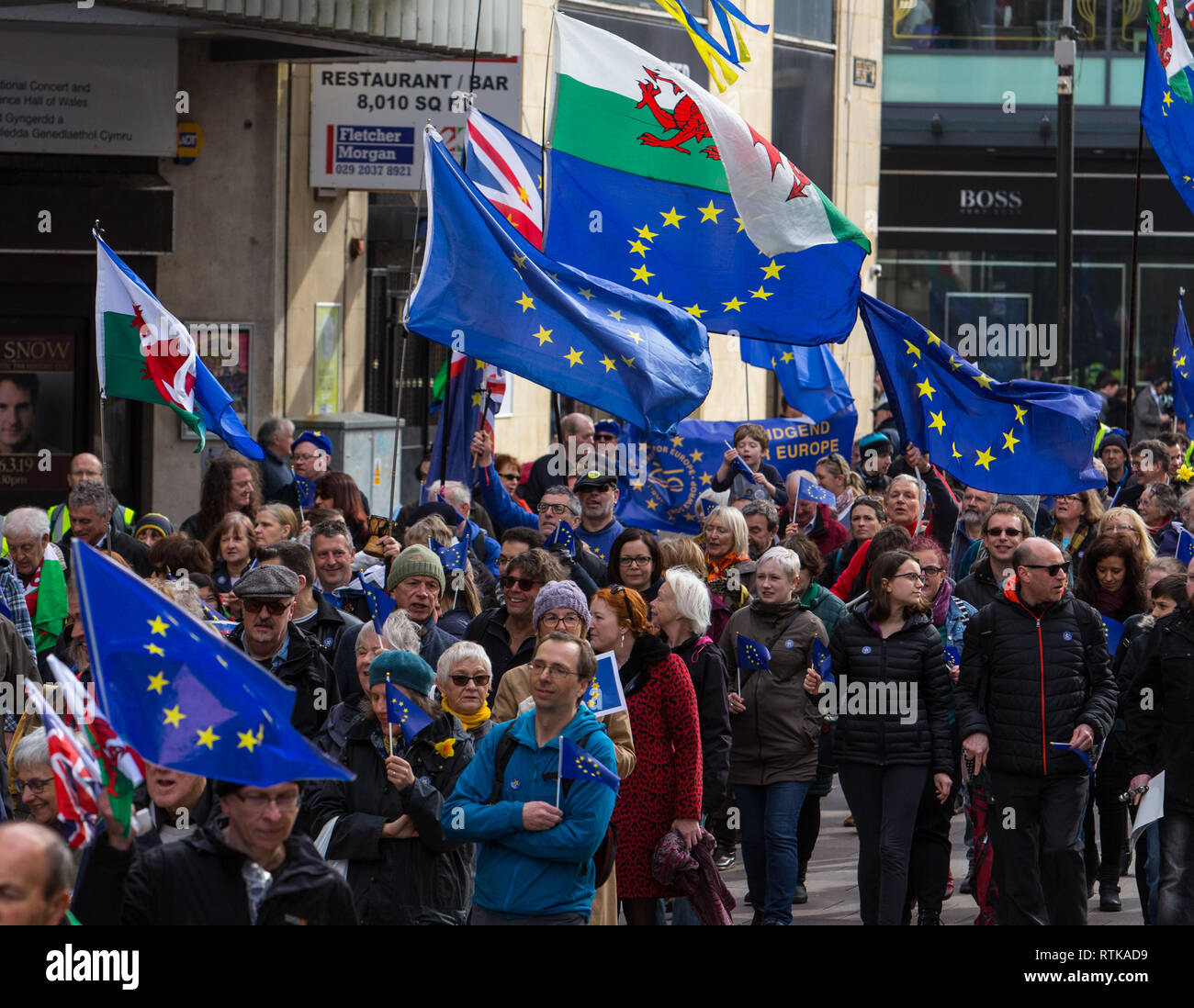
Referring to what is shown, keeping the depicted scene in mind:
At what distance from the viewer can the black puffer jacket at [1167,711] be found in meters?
7.70

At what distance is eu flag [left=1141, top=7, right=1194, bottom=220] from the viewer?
13.5 meters

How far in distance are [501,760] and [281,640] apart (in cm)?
151

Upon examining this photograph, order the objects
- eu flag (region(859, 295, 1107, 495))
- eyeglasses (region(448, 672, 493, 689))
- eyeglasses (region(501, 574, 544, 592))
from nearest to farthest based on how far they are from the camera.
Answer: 1. eyeglasses (region(448, 672, 493, 689))
2. eyeglasses (region(501, 574, 544, 592))
3. eu flag (region(859, 295, 1107, 495))

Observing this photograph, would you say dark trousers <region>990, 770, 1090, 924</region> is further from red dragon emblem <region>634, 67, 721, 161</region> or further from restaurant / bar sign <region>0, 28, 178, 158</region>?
restaurant / bar sign <region>0, 28, 178, 158</region>

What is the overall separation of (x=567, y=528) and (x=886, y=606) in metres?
2.12

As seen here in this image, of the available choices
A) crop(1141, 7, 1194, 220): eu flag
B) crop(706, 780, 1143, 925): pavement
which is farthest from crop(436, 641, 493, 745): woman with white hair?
crop(1141, 7, 1194, 220): eu flag

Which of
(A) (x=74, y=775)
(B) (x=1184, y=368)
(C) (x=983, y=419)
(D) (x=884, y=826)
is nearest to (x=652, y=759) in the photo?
(D) (x=884, y=826)

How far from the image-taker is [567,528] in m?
9.77

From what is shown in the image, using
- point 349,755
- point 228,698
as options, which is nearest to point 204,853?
point 228,698

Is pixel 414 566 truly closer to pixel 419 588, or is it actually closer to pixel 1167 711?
pixel 419 588

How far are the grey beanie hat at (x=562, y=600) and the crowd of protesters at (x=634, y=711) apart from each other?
16 millimetres

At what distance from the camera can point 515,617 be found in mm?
8078

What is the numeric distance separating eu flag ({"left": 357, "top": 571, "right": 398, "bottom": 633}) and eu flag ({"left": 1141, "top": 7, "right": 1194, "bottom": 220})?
294 inches

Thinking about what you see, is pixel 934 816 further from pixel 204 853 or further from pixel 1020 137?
pixel 1020 137
